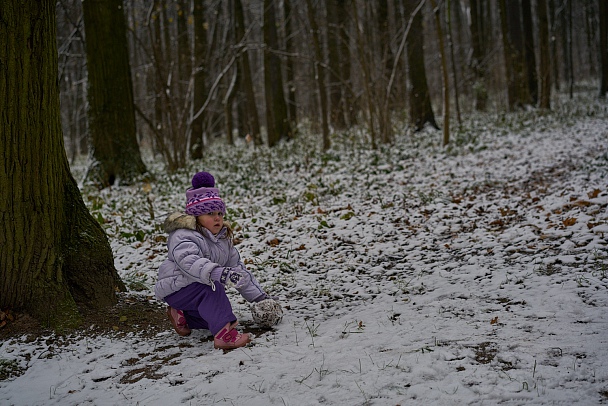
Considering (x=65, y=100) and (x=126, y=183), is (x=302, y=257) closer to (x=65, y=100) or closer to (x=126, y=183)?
(x=126, y=183)

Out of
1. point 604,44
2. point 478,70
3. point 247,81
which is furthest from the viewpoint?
point 604,44

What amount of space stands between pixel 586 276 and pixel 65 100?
29042 millimetres

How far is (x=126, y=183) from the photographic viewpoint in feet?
32.3

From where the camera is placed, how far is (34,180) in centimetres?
347

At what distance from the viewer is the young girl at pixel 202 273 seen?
10.9ft

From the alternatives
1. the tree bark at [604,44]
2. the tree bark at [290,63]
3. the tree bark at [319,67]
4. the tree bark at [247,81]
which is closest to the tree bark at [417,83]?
the tree bark at [319,67]

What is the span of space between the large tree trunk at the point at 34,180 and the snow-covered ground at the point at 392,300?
1.38 ft

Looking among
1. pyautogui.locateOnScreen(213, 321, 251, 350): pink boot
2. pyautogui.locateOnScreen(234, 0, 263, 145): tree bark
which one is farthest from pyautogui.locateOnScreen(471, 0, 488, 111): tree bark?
pyautogui.locateOnScreen(213, 321, 251, 350): pink boot

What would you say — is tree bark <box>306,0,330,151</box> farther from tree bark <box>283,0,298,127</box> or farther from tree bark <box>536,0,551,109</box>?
tree bark <box>536,0,551,109</box>

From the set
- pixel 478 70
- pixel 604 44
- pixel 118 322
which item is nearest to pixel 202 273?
pixel 118 322

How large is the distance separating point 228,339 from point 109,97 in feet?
25.7

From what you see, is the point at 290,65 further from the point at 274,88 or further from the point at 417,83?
the point at 417,83

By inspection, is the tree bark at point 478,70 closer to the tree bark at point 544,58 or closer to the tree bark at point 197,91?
the tree bark at point 544,58

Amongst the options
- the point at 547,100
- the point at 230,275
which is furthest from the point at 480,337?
the point at 547,100
